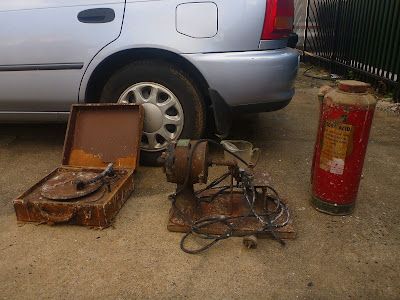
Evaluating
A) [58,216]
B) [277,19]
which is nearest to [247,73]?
[277,19]

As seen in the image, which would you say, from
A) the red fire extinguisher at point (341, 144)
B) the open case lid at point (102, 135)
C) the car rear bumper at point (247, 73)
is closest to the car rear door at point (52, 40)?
the open case lid at point (102, 135)

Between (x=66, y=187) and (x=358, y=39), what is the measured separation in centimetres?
583

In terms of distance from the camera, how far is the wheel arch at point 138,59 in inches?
122

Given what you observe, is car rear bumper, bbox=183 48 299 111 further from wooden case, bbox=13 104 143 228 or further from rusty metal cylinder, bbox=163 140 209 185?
rusty metal cylinder, bbox=163 140 209 185

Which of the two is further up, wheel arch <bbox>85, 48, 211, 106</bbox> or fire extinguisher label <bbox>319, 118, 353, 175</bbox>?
wheel arch <bbox>85, 48, 211, 106</bbox>

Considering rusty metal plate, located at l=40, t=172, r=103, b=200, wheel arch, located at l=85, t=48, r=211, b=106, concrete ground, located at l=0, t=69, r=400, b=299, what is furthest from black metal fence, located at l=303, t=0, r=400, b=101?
rusty metal plate, located at l=40, t=172, r=103, b=200

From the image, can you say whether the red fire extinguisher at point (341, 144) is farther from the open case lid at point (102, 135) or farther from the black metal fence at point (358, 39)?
the black metal fence at point (358, 39)

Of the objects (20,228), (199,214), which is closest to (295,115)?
(199,214)

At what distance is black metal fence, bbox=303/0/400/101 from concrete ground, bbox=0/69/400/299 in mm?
3055

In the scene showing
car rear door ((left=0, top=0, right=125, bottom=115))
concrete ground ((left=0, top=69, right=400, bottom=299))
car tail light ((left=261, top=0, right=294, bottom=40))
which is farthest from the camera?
car rear door ((left=0, top=0, right=125, bottom=115))

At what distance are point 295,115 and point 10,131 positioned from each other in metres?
3.64

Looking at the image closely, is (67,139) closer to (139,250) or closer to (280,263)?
(139,250)

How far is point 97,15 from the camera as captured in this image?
307 cm

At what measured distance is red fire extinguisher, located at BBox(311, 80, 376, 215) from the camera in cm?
233
